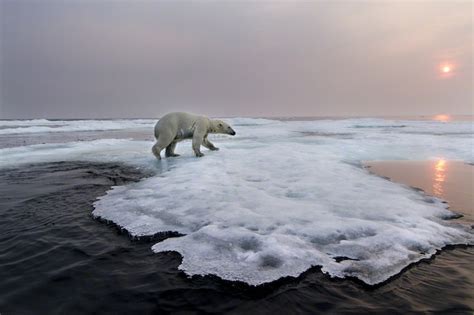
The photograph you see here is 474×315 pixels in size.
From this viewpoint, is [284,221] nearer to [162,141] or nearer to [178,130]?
[162,141]

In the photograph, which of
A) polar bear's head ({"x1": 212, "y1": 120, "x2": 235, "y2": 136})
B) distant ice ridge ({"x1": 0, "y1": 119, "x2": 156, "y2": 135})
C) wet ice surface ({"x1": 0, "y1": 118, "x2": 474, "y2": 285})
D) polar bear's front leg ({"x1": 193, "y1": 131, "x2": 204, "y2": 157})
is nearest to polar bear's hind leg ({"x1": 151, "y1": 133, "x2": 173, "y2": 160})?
polar bear's front leg ({"x1": 193, "y1": 131, "x2": 204, "y2": 157})

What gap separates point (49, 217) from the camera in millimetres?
4758

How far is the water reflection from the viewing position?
653 cm

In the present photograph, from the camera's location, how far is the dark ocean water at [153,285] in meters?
2.48

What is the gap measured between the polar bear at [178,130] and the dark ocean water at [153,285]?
608cm

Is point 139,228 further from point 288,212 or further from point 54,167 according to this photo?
point 54,167

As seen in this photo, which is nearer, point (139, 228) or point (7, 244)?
point (7, 244)

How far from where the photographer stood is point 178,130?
34.2ft

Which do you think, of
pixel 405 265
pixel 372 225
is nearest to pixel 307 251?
pixel 405 265

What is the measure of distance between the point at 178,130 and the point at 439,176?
805cm

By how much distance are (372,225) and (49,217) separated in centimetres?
491

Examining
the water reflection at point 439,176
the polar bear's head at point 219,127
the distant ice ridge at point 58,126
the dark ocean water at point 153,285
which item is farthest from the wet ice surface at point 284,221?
the distant ice ridge at point 58,126

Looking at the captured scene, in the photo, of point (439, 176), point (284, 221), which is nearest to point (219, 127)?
point (439, 176)

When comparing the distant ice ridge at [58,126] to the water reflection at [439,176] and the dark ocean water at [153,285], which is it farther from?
the water reflection at [439,176]
